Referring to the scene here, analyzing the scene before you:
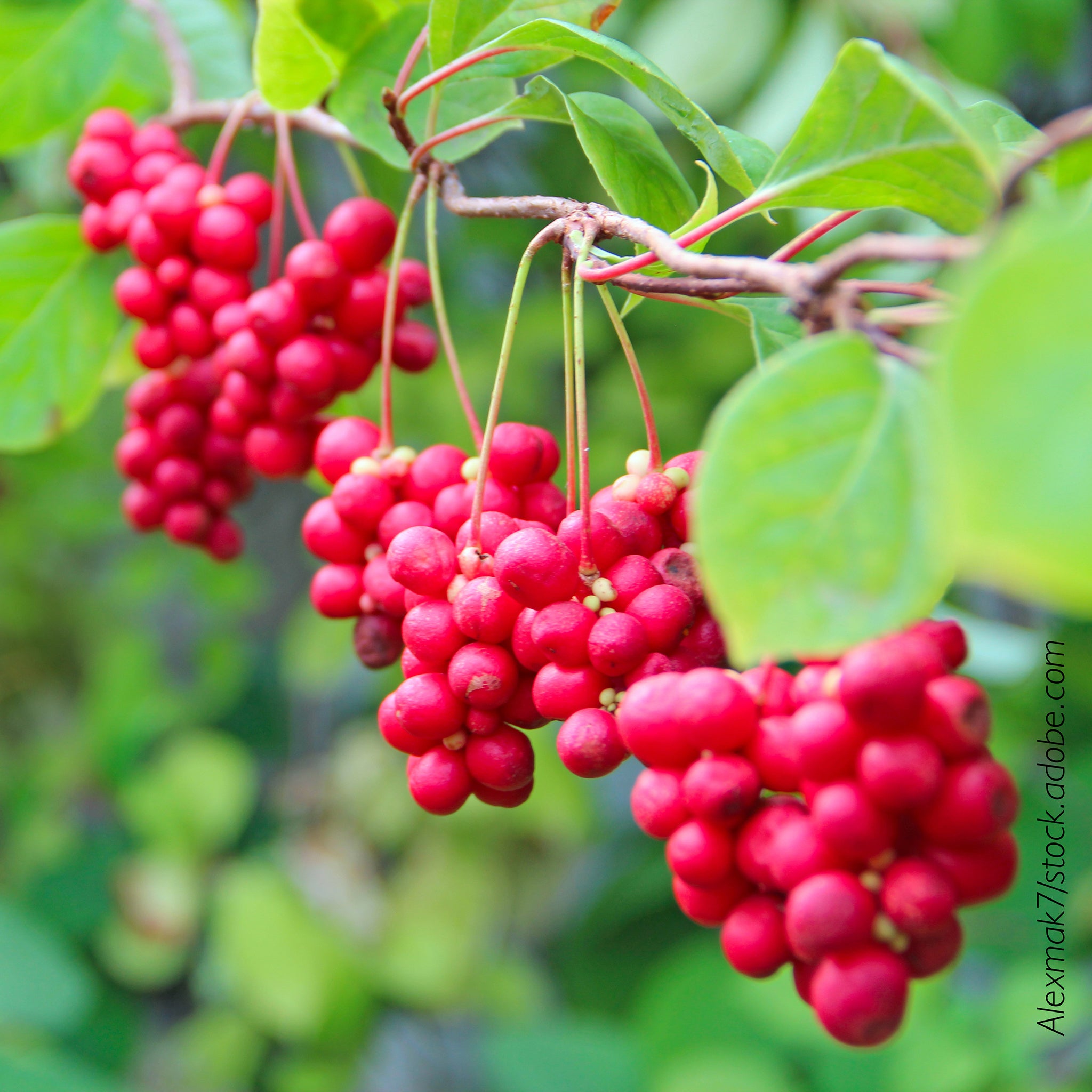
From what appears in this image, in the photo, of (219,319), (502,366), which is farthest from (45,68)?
(502,366)

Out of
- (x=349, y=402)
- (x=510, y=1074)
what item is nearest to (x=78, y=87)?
(x=349, y=402)

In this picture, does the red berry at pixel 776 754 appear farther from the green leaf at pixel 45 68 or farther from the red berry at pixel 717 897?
the green leaf at pixel 45 68

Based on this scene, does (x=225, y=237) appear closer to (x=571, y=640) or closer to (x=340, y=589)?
(x=340, y=589)

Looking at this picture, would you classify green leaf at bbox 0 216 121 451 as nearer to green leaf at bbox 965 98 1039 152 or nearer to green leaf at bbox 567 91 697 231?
green leaf at bbox 567 91 697 231

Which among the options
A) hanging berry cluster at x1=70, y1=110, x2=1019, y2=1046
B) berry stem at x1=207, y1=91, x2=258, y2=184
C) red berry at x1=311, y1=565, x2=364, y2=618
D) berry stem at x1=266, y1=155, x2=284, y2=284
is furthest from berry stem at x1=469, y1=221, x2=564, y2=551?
berry stem at x1=207, y1=91, x2=258, y2=184

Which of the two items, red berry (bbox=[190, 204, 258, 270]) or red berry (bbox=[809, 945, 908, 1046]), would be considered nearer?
red berry (bbox=[809, 945, 908, 1046])

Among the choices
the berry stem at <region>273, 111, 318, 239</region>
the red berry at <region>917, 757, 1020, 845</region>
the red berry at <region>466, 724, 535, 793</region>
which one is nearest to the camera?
the red berry at <region>917, 757, 1020, 845</region>
